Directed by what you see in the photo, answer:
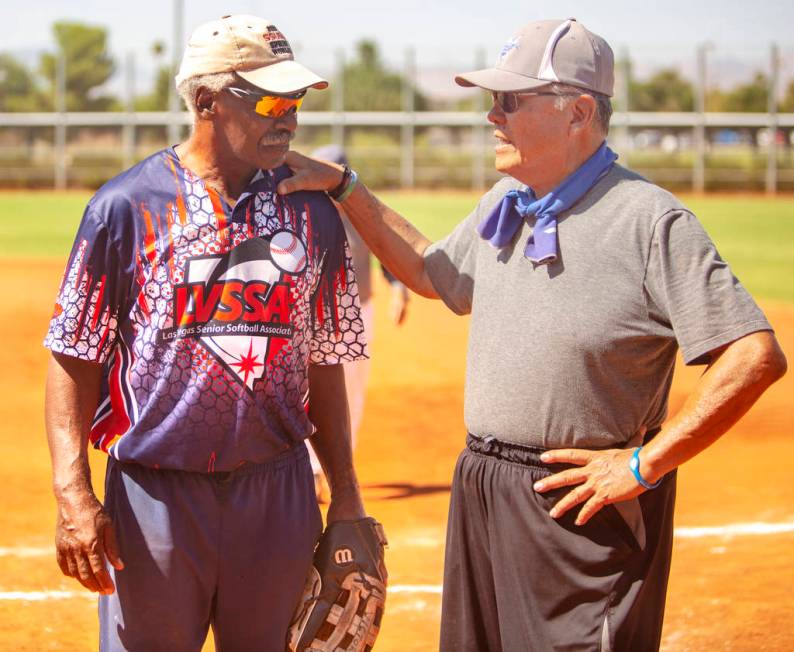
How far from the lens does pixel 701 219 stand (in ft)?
105

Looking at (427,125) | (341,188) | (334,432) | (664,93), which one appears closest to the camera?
(334,432)

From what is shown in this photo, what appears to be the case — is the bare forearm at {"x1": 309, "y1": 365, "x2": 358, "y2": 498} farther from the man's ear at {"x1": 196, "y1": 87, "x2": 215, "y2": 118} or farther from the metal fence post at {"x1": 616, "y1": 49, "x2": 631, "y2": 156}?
the metal fence post at {"x1": 616, "y1": 49, "x2": 631, "y2": 156}

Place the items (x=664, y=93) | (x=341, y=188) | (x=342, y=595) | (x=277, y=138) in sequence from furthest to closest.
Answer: (x=664, y=93) < (x=341, y=188) < (x=342, y=595) < (x=277, y=138)

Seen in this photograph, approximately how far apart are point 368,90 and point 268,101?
60.9 meters

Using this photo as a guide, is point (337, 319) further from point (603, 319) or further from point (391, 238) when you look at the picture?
point (603, 319)

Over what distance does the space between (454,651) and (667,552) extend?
31.2 inches

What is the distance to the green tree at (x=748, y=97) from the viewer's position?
54250mm

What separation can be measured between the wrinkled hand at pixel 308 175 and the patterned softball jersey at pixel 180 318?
0.53 feet

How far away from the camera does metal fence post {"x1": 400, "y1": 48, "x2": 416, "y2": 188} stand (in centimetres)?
4288

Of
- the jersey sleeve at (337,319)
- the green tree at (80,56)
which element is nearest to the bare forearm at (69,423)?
the jersey sleeve at (337,319)

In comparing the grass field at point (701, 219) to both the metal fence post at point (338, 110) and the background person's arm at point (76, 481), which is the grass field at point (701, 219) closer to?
the metal fence post at point (338, 110)

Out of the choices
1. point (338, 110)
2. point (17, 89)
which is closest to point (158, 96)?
point (17, 89)

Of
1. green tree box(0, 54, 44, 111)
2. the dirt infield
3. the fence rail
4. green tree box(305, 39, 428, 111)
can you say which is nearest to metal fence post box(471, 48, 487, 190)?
the fence rail

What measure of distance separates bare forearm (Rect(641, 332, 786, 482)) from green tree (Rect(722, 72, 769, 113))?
5182 cm
